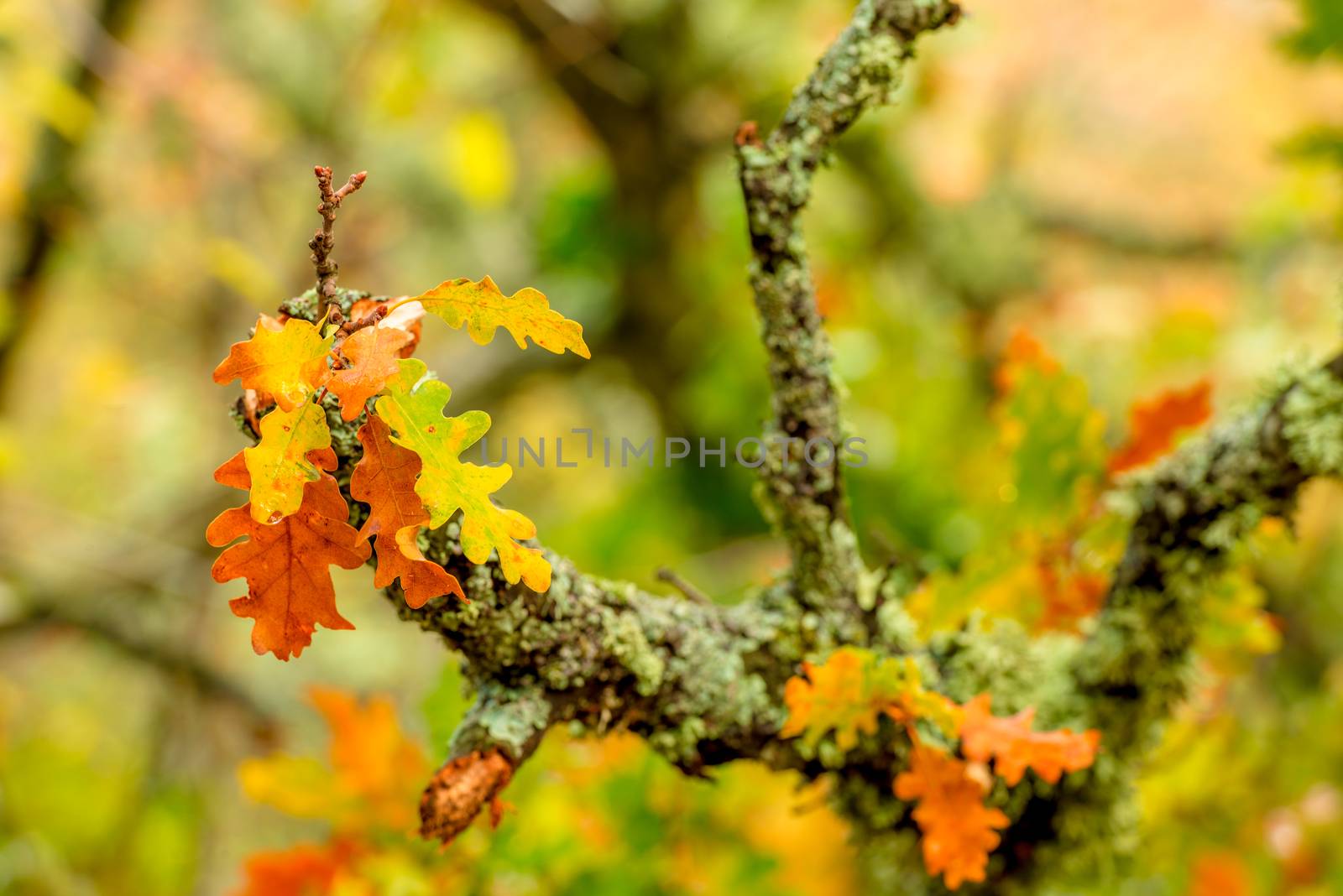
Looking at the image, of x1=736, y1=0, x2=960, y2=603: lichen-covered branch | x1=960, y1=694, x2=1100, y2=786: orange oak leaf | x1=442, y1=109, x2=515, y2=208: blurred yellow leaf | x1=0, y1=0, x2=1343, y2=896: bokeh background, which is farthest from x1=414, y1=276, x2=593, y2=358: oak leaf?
x1=442, y1=109, x2=515, y2=208: blurred yellow leaf

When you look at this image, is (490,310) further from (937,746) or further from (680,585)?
(937,746)

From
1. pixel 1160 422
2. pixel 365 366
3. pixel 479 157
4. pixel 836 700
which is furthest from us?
pixel 479 157

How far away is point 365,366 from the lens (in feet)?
1.55

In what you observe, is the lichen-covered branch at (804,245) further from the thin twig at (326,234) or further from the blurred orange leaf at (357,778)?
the blurred orange leaf at (357,778)

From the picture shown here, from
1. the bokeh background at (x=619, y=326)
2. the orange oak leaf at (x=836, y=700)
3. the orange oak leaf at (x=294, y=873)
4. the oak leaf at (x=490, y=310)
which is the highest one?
the bokeh background at (x=619, y=326)

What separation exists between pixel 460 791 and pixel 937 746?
338 millimetres

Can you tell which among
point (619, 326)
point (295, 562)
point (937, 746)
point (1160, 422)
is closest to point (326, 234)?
point (295, 562)

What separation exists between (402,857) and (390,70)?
2191mm

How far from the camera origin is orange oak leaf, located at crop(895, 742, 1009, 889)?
2.14 feet

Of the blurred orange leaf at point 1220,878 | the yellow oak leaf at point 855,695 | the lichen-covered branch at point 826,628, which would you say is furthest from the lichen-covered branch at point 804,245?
the blurred orange leaf at point 1220,878

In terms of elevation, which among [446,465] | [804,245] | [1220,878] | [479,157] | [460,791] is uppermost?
[479,157]

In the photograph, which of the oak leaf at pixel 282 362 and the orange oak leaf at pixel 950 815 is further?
the orange oak leaf at pixel 950 815

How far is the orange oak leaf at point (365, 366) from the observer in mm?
465

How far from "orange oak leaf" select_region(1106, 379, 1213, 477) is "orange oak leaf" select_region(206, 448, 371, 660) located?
2.36 feet
